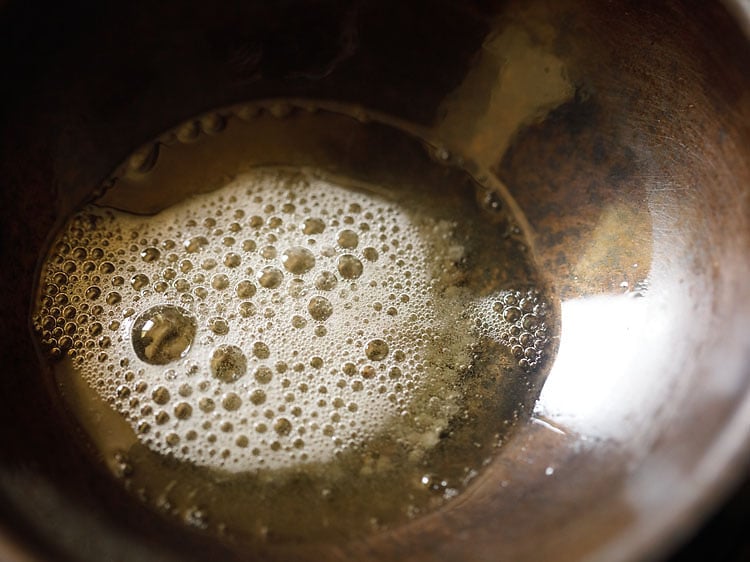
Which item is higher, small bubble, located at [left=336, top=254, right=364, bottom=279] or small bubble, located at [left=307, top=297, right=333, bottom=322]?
small bubble, located at [left=336, top=254, right=364, bottom=279]

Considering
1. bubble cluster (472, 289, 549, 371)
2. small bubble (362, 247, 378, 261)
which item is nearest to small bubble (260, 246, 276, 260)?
small bubble (362, 247, 378, 261)

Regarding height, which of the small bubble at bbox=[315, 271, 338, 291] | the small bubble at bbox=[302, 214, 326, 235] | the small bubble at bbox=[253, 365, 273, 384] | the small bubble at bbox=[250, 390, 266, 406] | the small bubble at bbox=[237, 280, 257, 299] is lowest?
the small bubble at bbox=[250, 390, 266, 406]

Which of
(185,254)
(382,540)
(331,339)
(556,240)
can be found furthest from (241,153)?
(382,540)

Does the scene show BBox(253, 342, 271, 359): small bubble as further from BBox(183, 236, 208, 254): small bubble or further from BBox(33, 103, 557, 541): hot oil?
BBox(183, 236, 208, 254): small bubble

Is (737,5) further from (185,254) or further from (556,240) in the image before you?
(185,254)

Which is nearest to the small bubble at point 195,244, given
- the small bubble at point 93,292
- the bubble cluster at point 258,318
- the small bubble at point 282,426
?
the bubble cluster at point 258,318

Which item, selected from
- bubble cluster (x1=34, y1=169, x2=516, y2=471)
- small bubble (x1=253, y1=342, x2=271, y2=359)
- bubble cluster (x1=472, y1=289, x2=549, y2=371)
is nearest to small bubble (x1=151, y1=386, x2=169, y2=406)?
bubble cluster (x1=34, y1=169, x2=516, y2=471)

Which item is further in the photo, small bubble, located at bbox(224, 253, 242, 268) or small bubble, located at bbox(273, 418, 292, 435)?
small bubble, located at bbox(224, 253, 242, 268)

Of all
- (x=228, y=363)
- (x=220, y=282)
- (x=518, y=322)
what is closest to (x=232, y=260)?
(x=220, y=282)
